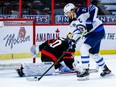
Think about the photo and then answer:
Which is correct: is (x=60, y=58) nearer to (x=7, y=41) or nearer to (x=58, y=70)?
(x=58, y=70)

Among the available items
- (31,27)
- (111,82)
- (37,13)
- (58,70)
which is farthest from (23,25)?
(37,13)

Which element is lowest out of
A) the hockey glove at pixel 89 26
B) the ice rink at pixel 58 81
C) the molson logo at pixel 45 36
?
the ice rink at pixel 58 81

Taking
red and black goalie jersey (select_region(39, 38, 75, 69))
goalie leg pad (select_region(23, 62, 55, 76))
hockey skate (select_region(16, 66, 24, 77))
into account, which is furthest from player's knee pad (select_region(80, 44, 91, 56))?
hockey skate (select_region(16, 66, 24, 77))

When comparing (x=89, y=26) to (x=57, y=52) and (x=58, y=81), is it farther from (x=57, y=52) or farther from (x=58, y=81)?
(x=58, y=81)

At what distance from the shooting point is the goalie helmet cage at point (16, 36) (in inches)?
270

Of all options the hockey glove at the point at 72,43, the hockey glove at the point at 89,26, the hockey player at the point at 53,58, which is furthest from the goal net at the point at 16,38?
the hockey glove at the point at 89,26

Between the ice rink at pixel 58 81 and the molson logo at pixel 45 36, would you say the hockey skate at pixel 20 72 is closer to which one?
the ice rink at pixel 58 81

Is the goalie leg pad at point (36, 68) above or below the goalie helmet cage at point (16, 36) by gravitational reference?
below

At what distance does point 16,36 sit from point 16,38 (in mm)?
33

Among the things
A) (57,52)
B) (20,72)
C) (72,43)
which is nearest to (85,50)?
(72,43)

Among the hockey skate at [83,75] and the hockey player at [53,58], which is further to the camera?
the hockey player at [53,58]

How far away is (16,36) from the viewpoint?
23.5ft

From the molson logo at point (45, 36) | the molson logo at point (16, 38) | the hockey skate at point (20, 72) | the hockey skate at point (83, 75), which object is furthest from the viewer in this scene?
the molson logo at point (45, 36)

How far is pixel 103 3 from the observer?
11375 mm
